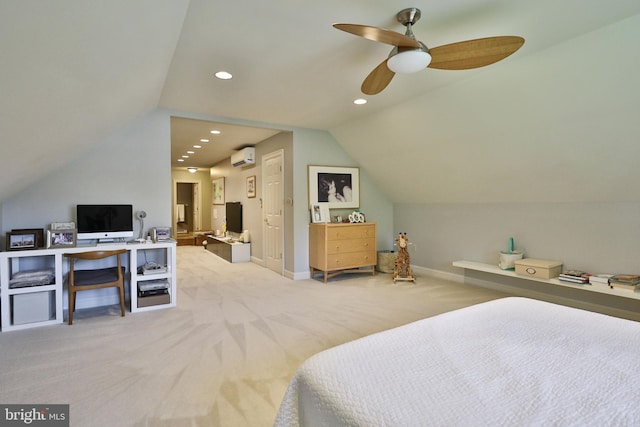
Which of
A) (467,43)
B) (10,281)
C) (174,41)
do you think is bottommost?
(10,281)

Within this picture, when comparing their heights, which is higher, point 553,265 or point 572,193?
point 572,193

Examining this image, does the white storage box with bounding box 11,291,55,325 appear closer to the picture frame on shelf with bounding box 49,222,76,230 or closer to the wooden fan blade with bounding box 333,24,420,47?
the picture frame on shelf with bounding box 49,222,76,230

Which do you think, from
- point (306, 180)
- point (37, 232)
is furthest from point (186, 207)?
point (37, 232)

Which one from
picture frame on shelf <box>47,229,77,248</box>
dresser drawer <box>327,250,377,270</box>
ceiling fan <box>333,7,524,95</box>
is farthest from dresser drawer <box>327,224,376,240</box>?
picture frame on shelf <box>47,229,77,248</box>

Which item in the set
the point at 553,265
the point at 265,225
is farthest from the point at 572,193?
the point at 265,225

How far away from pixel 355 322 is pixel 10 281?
332 cm

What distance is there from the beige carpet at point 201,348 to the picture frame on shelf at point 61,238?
2.53 feet

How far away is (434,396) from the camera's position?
0.91m

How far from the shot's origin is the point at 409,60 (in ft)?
6.92

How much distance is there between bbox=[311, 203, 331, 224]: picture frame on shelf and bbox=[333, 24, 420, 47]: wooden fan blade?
10.8ft

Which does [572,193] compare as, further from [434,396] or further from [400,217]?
[434,396]

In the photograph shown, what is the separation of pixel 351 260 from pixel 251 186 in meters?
2.79

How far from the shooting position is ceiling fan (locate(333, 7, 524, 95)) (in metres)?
1.91

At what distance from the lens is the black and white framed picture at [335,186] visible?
5203mm
